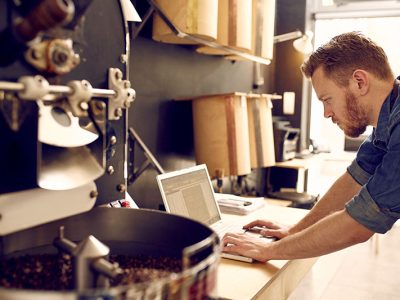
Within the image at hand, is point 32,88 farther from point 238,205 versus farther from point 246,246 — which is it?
point 238,205

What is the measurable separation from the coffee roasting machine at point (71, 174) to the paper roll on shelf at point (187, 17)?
0.94m

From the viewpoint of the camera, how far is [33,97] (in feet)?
2.26

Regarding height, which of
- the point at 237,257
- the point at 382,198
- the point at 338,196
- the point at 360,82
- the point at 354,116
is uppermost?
the point at 360,82

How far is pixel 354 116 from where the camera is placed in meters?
1.73

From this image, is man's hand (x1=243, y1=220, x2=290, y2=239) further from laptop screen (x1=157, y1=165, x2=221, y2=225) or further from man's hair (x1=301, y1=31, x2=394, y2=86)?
man's hair (x1=301, y1=31, x2=394, y2=86)

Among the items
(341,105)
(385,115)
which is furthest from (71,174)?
(341,105)

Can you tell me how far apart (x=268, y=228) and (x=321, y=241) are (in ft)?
1.17

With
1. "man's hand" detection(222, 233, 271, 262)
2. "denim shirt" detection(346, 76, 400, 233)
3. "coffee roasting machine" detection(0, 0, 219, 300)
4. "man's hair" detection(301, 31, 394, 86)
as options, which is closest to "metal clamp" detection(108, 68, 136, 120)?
"coffee roasting machine" detection(0, 0, 219, 300)

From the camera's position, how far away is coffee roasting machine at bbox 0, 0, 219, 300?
664mm

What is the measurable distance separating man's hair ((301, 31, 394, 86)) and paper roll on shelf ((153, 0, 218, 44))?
1.70 ft

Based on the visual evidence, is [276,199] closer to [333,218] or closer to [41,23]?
[333,218]

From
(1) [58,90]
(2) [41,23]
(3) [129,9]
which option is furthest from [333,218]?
(2) [41,23]

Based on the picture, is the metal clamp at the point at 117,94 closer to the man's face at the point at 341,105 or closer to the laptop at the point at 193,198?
the laptop at the point at 193,198

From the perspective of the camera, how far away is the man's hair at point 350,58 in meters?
1.65
